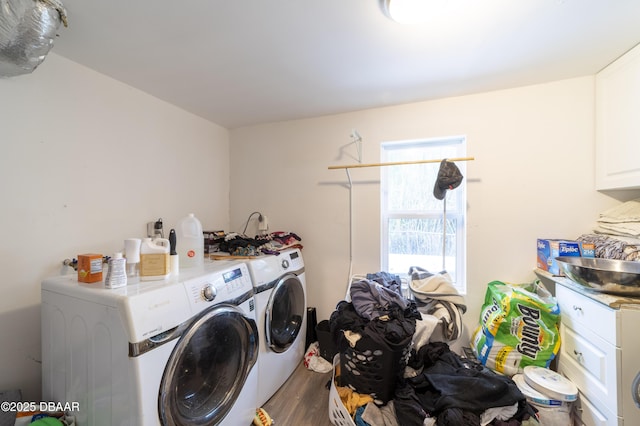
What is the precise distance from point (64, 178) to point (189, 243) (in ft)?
2.75

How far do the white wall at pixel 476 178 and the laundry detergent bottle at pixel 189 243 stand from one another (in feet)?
3.46

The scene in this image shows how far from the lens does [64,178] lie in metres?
1.47

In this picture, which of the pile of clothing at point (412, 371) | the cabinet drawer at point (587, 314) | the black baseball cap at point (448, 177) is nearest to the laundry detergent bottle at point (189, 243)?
the pile of clothing at point (412, 371)

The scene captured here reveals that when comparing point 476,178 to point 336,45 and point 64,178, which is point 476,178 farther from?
point 64,178

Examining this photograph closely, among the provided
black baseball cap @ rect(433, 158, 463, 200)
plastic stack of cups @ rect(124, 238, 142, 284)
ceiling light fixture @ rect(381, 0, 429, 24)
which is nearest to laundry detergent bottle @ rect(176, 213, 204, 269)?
plastic stack of cups @ rect(124, 238, 142, 284)

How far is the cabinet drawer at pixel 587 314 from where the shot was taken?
1.12m

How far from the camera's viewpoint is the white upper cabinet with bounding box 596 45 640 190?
1378 mm

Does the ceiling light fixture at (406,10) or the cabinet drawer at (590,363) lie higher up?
the ceiling light fixture at (406,10)

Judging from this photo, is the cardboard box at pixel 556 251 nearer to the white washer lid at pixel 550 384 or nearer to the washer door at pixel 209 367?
the white washer lid at pixel 550 384

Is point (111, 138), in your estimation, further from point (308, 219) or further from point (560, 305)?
point (560, 305)

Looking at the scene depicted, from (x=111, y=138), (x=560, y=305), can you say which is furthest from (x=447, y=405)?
(x=111, y=138)

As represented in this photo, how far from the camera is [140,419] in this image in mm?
887

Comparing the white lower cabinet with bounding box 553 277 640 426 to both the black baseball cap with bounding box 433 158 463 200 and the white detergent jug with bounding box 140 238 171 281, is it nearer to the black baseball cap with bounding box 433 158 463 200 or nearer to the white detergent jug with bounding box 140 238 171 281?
the black baseball cap with bounding box 433 158 463 200

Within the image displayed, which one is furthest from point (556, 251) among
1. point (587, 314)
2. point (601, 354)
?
point (601, 354)
